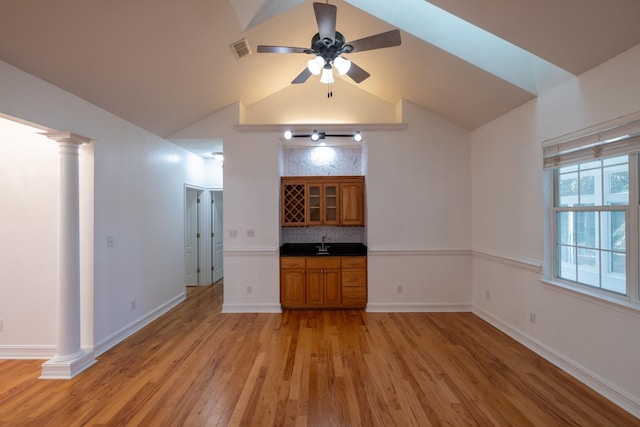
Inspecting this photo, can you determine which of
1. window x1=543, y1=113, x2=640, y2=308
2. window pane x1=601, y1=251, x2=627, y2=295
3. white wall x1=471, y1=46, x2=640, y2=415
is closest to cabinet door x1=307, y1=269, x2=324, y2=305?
white wall x1=471, y1=46, x2=640, y2=415

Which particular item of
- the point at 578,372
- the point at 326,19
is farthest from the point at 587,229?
the point at 326,19

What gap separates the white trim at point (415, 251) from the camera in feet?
14.8

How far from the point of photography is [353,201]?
4750 millimetres

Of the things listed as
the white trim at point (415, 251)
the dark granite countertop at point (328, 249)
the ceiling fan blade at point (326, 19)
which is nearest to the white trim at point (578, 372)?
the white trim at point (415, 251)

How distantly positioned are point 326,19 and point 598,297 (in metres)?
3.07

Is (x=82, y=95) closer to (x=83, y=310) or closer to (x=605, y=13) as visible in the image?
(x=83, y=310)

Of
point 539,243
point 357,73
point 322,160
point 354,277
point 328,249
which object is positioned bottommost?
point 354,277

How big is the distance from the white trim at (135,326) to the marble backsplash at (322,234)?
2.01 m

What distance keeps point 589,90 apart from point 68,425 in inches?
188

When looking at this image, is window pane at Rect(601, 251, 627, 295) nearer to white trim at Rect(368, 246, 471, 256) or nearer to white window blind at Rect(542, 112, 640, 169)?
white window blind at Rect(542, 112, 640, 169)

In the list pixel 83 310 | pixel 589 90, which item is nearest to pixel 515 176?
pixel 589 90

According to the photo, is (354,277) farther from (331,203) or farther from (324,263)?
(331,203)

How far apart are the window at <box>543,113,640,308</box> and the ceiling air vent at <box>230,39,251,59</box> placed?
131 inches

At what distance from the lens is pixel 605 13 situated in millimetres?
2061
